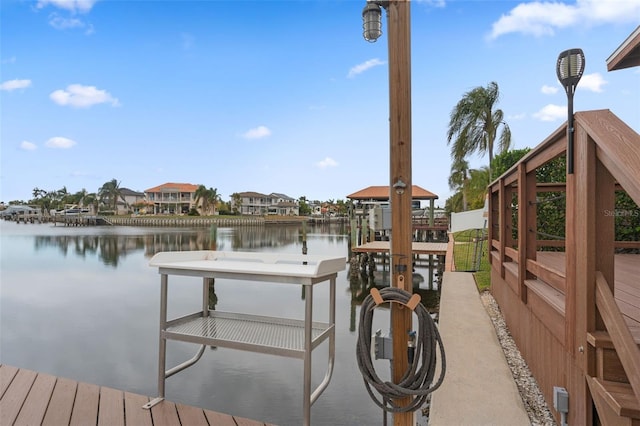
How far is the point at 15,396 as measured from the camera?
103 inches

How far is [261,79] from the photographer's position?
1178 inches

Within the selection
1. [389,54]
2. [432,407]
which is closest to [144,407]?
[432,407]

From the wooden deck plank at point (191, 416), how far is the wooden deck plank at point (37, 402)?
2.73ft

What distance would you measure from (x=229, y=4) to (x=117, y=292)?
10.4 m

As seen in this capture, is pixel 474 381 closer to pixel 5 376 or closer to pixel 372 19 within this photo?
pixel 372 19

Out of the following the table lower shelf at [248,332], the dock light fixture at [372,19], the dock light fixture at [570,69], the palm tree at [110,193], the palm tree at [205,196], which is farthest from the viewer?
the palm tree at [110,193]

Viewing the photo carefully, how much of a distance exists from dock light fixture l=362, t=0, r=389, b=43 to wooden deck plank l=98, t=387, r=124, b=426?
267 cm

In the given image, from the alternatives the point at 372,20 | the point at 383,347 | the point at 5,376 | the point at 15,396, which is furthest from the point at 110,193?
the point at 383,347

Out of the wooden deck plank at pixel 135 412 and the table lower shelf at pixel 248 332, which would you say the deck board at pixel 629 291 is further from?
the wooden deck plank at pixel 135 412

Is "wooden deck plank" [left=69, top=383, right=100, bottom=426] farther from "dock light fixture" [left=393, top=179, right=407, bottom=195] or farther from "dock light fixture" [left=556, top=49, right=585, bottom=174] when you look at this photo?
"dock light fixture" [left=556, top=49, right=585, bottom=174]

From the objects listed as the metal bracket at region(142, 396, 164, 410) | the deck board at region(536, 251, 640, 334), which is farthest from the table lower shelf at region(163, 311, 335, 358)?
the deck board at region(536, 251, 640, 334)

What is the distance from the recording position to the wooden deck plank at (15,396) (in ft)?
7.66

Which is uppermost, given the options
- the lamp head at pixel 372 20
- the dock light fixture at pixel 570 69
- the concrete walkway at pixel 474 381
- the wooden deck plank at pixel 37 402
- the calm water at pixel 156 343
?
the lamp head at pixel 372 20

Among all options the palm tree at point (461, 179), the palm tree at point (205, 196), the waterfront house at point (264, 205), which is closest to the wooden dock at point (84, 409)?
the palm tree at point (461, 179)
